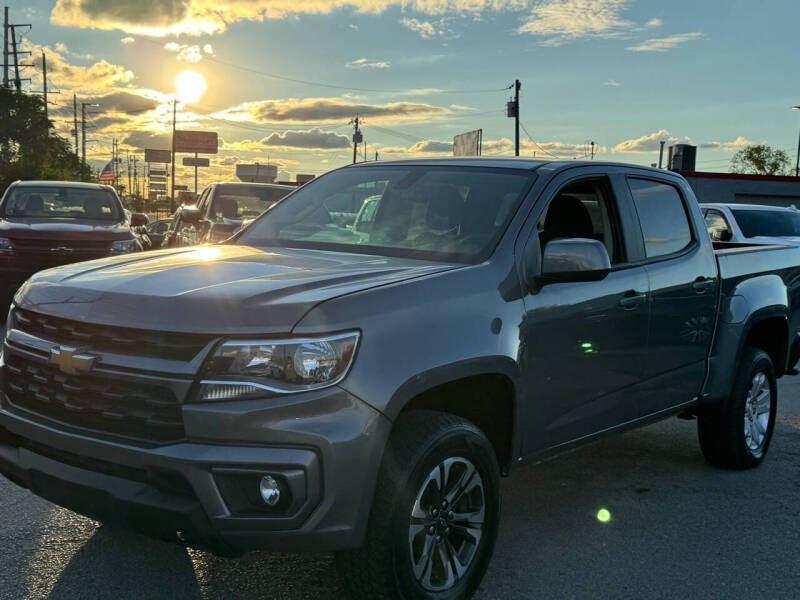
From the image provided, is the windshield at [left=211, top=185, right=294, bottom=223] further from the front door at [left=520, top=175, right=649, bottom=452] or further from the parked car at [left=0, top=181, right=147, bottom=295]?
the front door at [left=520, top=175, right=649, bottom=452]

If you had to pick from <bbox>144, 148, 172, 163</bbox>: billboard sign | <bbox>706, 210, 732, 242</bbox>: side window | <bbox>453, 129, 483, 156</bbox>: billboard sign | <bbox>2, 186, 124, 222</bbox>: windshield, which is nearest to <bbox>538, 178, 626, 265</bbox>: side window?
<bbox>2, 186, 124, 222</bbox>: windshield

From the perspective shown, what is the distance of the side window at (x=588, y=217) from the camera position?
4.61m

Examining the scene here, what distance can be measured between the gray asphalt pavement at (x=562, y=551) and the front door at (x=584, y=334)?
58 cm

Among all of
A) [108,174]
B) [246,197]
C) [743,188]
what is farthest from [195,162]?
[246,197]

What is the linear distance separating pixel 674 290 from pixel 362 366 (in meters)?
2.46

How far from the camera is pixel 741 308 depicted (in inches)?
217

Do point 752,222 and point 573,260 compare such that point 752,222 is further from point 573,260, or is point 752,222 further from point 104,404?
A: point 104,404

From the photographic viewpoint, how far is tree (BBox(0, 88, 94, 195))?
51.1 m

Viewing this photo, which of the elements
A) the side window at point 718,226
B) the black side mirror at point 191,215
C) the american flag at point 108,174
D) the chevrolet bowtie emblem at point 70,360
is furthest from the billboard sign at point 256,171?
the chevrolet bowtie emblem at point 70,360

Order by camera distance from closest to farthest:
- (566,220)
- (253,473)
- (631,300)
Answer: (253,473) → (631,300) → (566,220)

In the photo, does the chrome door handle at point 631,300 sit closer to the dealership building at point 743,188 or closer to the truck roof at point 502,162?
the truck roof at point 502,162

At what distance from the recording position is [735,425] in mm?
5562

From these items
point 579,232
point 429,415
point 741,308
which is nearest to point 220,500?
point 429,415

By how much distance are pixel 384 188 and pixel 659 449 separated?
9.88 feet
